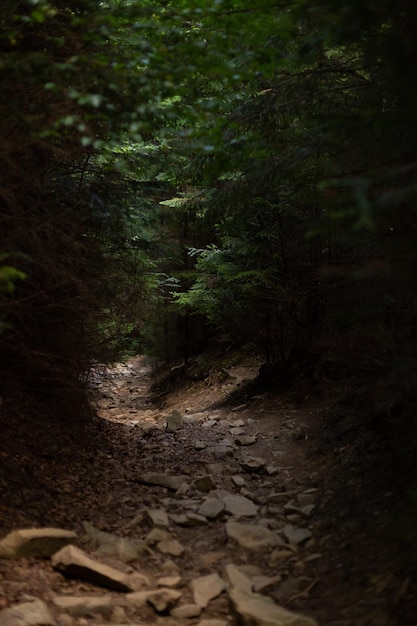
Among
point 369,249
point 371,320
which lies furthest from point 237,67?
point 371,320

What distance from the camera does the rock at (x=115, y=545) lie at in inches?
200

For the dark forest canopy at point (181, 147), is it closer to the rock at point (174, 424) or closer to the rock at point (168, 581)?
the rock at point (174, 424)

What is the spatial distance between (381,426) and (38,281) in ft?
15.4

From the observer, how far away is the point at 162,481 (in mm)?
7266

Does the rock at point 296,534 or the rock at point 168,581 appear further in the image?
the rock at point 296,534

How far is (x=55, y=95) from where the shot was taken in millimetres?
5324

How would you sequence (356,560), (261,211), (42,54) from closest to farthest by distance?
(356,560) → (42,54) → (261,211)

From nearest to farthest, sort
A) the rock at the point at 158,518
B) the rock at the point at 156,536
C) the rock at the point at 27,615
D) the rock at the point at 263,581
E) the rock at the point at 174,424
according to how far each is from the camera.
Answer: the rock at the point at 27,615 < the rock at the point at 263,581 < the rock at the point at 156,536 < the rock at the point at 158,518 < the rock at the point at 174,424

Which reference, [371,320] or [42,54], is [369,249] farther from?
[42,54]

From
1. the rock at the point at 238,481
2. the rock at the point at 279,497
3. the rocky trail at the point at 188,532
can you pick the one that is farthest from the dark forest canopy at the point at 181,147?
the rock at the point at 238,481

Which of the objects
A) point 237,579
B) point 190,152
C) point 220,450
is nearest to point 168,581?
point 237,579

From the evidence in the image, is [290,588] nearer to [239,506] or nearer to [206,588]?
[206,588]

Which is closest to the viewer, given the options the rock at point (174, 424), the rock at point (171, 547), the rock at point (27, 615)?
the rock at point (27, 615)

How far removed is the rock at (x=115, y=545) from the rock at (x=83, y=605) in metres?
0.88
